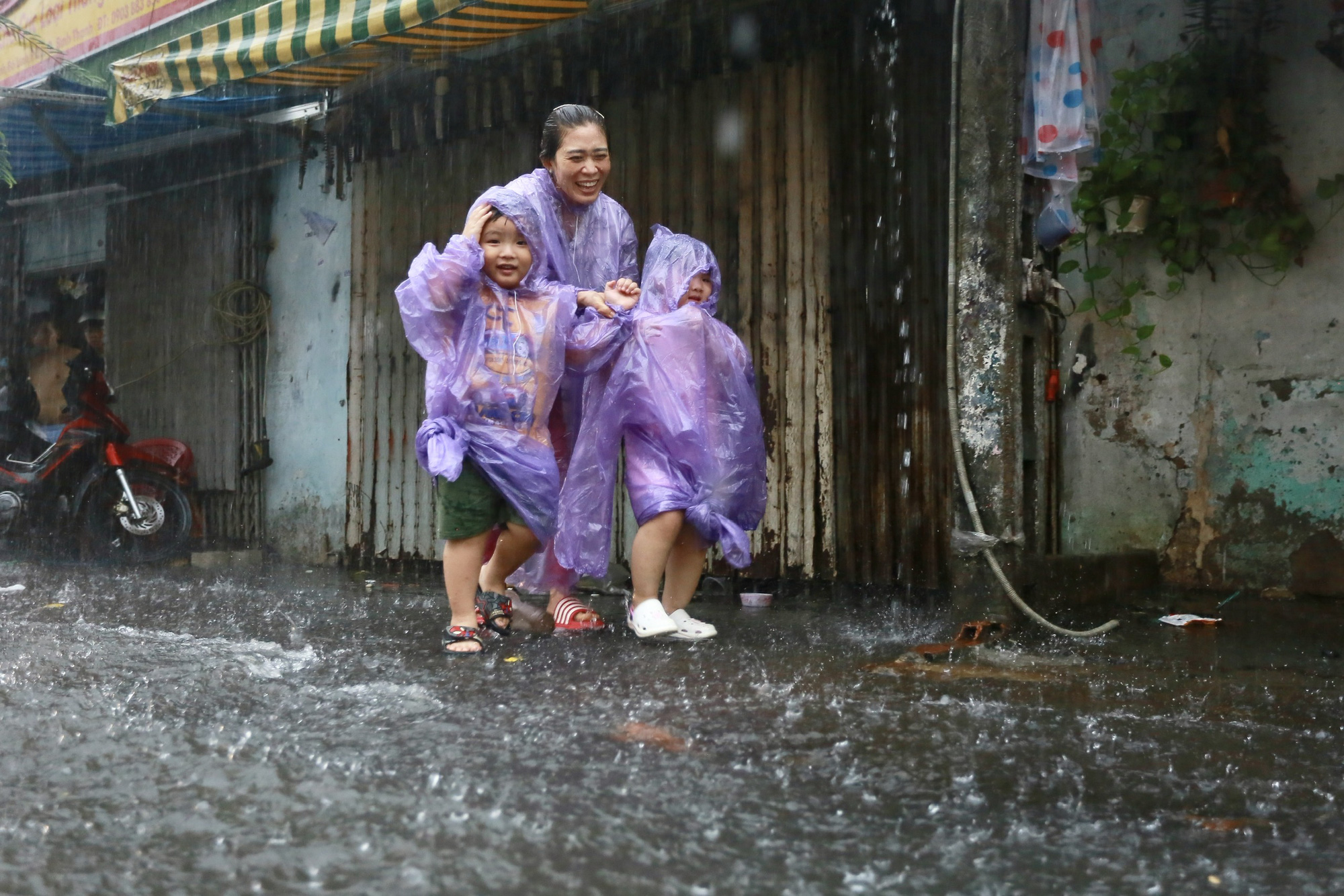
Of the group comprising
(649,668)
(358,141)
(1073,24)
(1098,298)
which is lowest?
(649,668)

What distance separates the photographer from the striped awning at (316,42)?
233 inches

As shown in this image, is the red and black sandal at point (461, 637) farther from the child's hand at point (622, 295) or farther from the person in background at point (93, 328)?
the person in background at point (93, 328)

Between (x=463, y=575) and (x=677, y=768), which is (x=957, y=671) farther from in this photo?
(x=463, y=575)

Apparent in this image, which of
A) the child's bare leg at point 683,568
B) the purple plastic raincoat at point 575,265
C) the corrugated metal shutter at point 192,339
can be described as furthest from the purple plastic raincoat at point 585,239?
the corrugated metal shutter at point 192,339

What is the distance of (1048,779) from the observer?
234 cm

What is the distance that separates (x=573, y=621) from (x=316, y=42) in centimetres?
337

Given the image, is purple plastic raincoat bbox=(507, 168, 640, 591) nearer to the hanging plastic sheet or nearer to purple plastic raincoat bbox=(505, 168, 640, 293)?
purple plastic raincoat bbox=(505, 168, 640, 293)

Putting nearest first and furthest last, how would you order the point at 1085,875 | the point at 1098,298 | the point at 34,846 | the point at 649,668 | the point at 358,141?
the point at 1085,875 < the point at 34,846 < the point at 649,668 < the point at 1098,298 < the point at 358,141

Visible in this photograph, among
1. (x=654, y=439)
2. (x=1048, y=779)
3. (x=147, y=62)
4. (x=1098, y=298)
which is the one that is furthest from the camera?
(x=147, y=62)

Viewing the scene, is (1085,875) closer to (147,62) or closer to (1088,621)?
(1088,621)

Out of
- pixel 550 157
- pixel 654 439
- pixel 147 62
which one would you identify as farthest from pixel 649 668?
pixel 147 62

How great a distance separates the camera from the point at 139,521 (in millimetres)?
8695

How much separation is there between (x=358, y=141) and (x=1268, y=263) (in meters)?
5.75

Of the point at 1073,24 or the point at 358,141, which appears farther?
the point at 358,141
